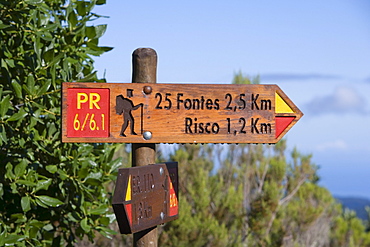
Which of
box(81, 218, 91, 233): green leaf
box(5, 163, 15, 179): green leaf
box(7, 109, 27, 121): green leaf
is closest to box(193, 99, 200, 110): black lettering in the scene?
box(7, 109, 27, 121): green leaf

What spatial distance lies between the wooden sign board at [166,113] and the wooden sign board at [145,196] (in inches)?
9.3

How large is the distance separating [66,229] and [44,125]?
40.8 inches

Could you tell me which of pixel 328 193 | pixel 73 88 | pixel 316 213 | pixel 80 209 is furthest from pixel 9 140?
pixel 328 193

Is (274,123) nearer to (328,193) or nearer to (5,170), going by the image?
(5,170)

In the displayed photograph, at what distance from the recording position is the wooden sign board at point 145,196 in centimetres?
284

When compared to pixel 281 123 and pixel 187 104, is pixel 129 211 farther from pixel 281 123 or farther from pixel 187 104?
pixel 281 123

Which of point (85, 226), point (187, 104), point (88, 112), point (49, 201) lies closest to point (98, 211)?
point (85, 226)

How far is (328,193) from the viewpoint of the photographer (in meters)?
17.2

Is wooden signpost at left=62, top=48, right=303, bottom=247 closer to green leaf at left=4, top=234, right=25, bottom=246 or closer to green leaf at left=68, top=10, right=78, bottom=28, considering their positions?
green leaf at left=4, top=234, right=25, bottom=246

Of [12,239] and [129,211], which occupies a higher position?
[129,211]

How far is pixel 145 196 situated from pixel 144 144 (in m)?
0.38

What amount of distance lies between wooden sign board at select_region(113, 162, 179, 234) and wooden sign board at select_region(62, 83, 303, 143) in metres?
0.24

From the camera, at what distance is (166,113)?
3.25 m

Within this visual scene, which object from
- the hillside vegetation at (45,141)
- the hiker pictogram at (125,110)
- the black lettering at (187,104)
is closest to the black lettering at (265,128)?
the black lettering at (187,104)
